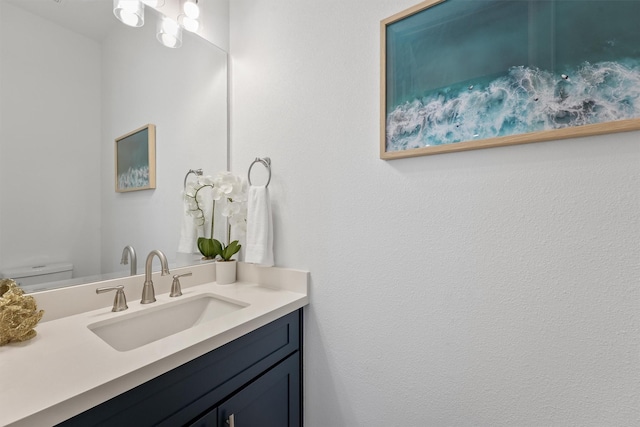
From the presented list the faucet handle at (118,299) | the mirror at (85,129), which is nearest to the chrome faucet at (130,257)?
the mirror at (85,129)

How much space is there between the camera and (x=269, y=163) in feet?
4.13

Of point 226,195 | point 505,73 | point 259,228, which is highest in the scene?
point 505,73

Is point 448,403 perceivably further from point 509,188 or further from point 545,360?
point 509,188

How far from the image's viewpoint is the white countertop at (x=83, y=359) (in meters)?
0.51

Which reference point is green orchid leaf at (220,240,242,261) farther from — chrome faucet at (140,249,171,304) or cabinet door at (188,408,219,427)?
cabinet door at (188,408,219,427)

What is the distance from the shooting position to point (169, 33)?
4.02ft

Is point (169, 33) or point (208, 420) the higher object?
point (169, 33)

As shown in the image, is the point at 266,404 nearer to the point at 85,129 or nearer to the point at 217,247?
the point at 217,247

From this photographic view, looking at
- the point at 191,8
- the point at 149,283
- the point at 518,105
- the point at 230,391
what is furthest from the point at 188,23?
the point at 230,391

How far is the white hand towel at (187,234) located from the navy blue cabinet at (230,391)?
2.00 ft

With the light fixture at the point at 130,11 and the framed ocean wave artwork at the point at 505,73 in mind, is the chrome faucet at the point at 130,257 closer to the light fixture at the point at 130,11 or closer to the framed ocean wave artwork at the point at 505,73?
the light fixture at the point at 130,11

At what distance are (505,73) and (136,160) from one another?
131cm

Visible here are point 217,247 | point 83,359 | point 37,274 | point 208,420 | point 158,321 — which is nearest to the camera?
point 83,359

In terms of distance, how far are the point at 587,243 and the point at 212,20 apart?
173 cm
